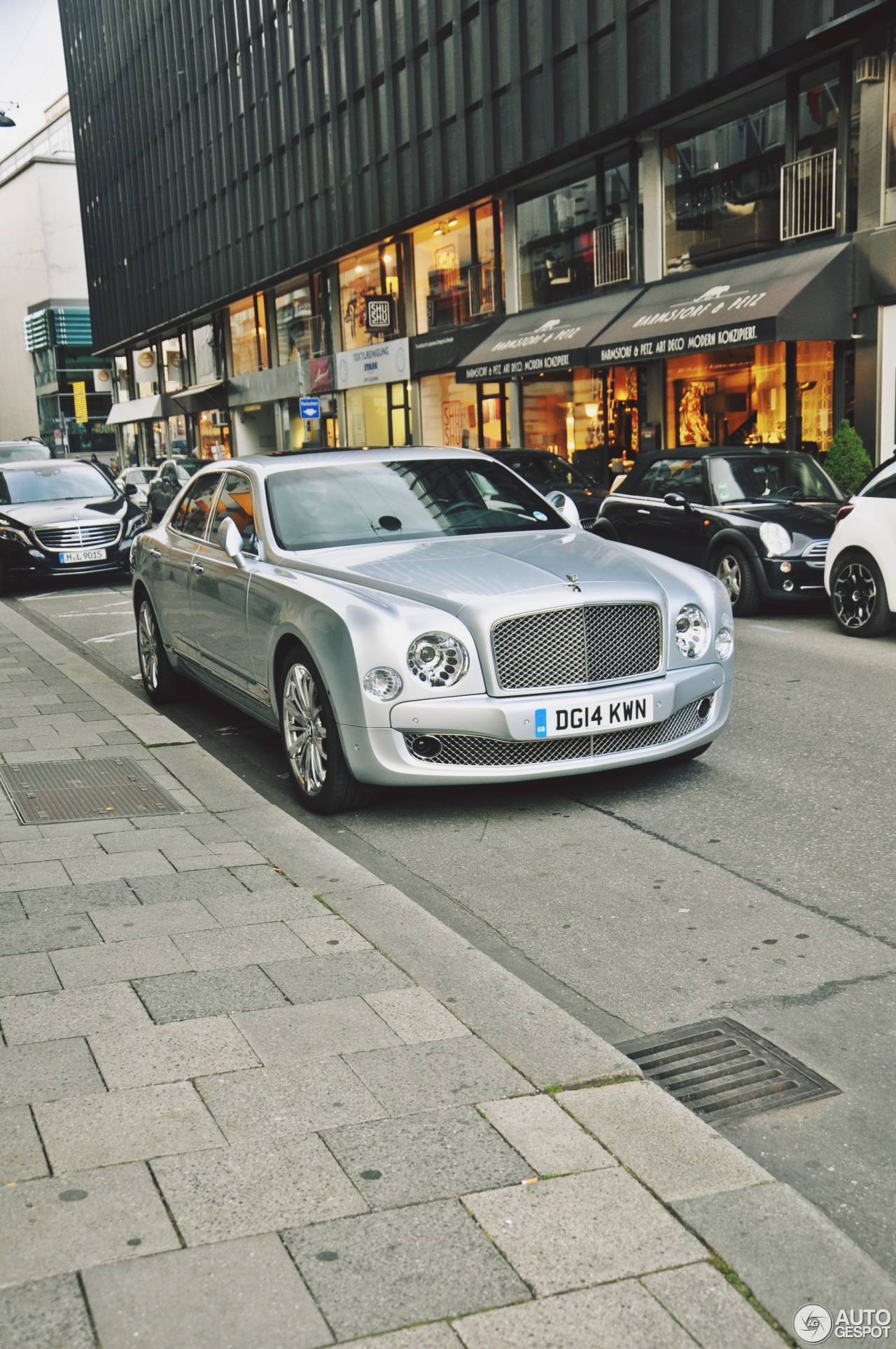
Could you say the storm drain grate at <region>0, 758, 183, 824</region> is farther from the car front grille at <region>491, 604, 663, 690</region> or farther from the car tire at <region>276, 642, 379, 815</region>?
the car front grille at <region>491, 604, 663, 690</region>

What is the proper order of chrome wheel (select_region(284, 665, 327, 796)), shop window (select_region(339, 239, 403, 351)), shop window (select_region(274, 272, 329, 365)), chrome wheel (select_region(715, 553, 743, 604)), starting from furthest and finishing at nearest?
shop window (select_region(274, 272, 329, 365)) < shop window (select_region(339, 239, 403, 351)) < chrome wheel (select_region(715, 553, 743, 604)) < chrome wheel (select_region(284, 665, 327, 796))

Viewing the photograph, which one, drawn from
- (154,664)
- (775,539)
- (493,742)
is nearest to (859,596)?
(775,539)

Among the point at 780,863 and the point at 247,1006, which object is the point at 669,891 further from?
the point at 247,1006

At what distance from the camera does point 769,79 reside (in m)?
19.5

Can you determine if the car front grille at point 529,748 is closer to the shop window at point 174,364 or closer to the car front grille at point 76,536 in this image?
the car front grille at point 76,536

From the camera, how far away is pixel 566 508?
25.1 feet

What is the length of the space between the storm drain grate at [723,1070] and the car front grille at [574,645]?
2.18 meters

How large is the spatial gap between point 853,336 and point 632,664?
13.7 meters

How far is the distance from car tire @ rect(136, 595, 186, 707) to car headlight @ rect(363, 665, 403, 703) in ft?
10.9

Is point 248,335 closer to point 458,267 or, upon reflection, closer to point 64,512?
point 458,267

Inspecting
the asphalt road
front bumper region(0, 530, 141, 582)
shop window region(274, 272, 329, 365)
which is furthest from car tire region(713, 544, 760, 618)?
shop window region(274, 272, 329, 365)

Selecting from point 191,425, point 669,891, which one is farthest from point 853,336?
point 191,425

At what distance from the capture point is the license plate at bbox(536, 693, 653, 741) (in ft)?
18.0

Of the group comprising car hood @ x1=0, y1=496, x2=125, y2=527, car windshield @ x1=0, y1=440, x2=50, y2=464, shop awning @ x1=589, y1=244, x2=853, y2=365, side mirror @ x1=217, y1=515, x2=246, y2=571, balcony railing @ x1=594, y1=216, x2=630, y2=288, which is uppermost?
balcony railing @ x1=594, y1=216, x2=630, y2=288
